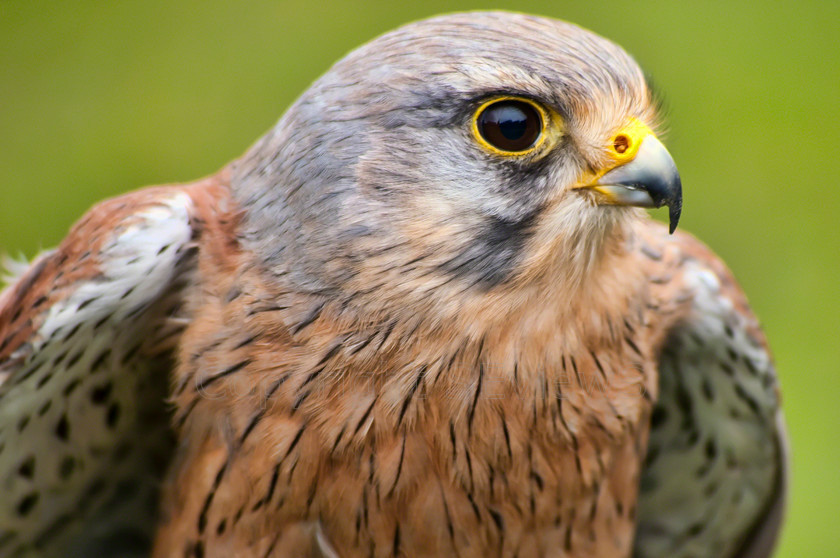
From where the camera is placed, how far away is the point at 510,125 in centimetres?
215

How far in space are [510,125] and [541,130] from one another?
0.26 feet

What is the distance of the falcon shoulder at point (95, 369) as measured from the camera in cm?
244

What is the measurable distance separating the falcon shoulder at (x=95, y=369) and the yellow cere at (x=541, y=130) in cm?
81

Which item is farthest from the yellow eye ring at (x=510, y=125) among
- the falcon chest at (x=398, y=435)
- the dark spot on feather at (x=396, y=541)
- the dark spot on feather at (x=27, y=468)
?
the dark spot on feather at (x=27, y=468)

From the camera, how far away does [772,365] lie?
9.93ft

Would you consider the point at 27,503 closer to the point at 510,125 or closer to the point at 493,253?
the point at 493,253

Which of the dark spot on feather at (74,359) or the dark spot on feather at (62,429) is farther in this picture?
the dark spot on feather at (62,429)

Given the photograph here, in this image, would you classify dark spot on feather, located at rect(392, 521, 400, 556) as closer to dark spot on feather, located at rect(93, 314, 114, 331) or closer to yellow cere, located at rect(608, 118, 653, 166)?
dark spot on feather, located at rect(93, 314, 114, 331)

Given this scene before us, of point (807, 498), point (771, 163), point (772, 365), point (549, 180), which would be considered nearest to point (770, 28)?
point (771, 163)

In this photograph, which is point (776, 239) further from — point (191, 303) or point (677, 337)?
point (191, 303)

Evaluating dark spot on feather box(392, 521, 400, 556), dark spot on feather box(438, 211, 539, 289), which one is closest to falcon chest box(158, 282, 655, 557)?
dark spot on feather box(392, 521, 400, 556)

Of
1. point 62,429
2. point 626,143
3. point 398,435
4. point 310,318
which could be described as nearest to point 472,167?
point 626,143

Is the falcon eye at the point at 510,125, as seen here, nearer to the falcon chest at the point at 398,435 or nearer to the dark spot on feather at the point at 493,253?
the dark spot on feather at the point at 493,253

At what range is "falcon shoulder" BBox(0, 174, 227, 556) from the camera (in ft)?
8.00
